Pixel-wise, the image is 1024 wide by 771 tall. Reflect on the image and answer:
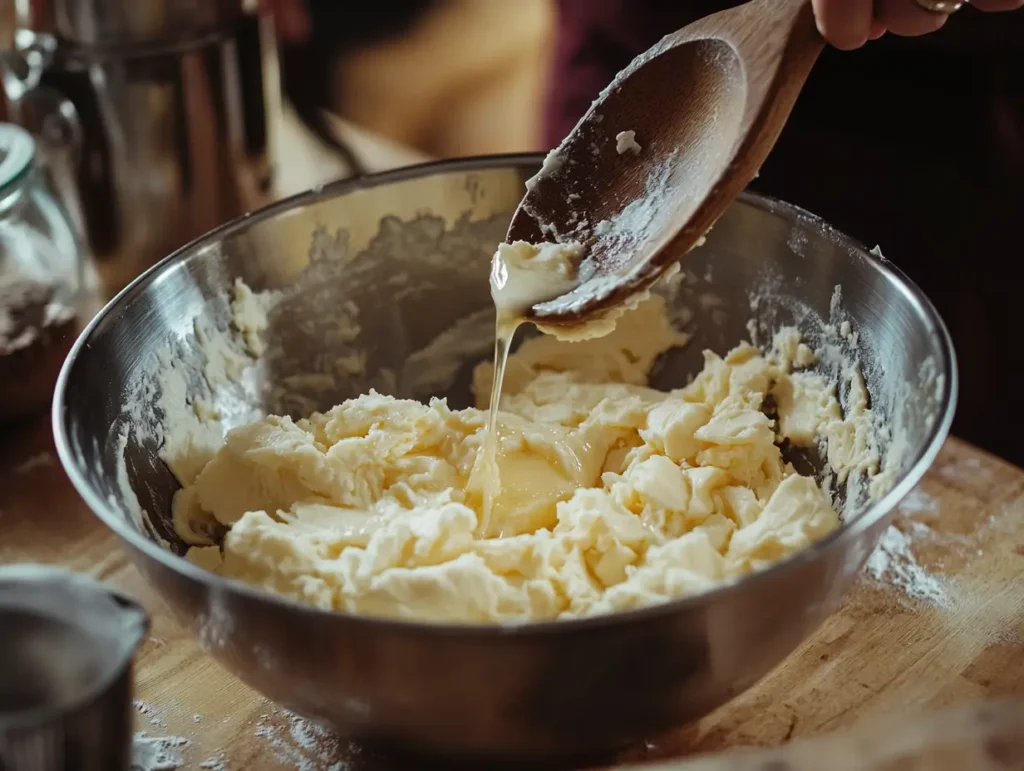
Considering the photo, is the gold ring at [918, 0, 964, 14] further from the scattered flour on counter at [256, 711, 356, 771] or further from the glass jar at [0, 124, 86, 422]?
the glass jar at [0, 124, 86, 422]

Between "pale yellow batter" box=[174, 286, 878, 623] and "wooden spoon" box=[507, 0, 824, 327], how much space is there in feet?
0.65

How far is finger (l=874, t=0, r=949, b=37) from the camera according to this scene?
1.01 m

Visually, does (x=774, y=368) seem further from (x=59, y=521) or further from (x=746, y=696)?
(x=59, y=521)


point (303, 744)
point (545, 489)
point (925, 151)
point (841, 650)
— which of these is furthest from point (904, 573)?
point (925, 151)

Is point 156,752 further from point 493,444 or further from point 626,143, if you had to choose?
point 626,143

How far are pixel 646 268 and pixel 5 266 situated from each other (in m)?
0.86

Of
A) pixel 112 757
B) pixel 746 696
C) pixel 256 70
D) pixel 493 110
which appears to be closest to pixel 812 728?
pixel 746 696

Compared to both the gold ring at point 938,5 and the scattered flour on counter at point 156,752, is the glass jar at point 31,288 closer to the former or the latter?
the scattered flour on counter at point 156,752

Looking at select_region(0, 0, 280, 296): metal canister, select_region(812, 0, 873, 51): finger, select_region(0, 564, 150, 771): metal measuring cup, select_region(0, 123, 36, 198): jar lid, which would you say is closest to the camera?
select_region(0, 564, 150, 771): metal measuring cup

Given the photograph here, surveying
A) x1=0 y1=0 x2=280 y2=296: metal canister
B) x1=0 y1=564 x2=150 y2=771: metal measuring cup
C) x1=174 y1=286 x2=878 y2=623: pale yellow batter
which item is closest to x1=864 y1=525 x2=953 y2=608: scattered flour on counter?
x1=174 y1=286 x2=878 y2=623: pale yellow batter

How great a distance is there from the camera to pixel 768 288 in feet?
4.25

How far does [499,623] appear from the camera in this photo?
94 centimetres

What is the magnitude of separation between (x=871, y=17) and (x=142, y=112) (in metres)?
1.10

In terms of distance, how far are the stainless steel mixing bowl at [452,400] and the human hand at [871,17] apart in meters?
0.23
